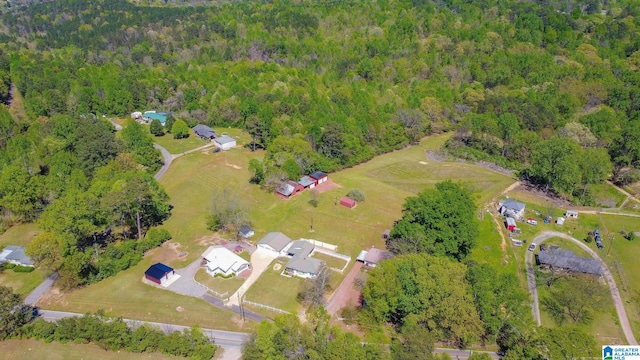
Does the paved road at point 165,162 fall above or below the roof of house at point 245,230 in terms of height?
below

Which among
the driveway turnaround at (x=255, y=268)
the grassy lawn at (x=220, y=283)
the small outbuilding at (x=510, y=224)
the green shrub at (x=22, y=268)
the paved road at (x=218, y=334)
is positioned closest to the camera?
the paved road at (x=218, y=334)

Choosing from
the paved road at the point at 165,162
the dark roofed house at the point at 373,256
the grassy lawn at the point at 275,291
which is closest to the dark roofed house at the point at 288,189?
the grassy lawn at the point at 275,291

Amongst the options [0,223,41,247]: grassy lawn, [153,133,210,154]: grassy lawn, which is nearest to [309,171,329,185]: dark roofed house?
[153,133,210,154]: grassy lawn

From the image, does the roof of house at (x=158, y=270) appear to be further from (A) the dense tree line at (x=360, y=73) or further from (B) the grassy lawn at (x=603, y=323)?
(B) the grassy lawn at (x=603, y=323)

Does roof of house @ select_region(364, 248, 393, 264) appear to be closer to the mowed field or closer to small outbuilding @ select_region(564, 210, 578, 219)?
the mowed field

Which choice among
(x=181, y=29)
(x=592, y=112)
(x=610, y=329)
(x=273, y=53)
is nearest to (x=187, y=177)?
(x=610, y=329)
